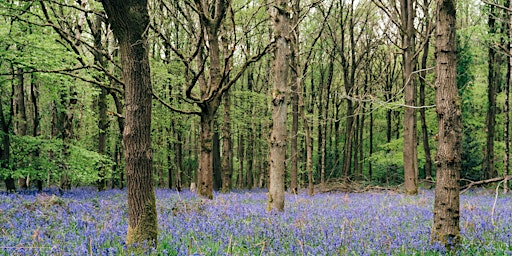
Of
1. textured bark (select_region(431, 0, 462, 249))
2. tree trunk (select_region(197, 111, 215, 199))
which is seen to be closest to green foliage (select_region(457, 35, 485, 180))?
tree trunk (select_region(197, 111, 215, 199))

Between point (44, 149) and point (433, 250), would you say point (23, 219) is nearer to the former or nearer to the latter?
point (433, 250)

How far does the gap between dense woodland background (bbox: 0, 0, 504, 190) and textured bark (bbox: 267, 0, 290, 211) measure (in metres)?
0.33

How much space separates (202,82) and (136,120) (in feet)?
30.5

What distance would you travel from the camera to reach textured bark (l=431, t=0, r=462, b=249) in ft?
13.9

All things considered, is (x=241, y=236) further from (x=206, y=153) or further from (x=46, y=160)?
(x=46, y=160)

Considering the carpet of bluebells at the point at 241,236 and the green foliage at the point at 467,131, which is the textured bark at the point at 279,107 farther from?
the green foliage at the point at 467,131

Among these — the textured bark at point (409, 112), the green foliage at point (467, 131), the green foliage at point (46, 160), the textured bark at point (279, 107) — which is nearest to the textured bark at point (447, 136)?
the textured bark at point (279, 107)

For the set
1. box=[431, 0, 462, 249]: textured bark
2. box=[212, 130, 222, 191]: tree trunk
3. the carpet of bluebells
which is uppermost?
box=[431, 0, 462, 249]: textured bark

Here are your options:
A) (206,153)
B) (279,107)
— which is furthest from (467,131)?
(279,107)

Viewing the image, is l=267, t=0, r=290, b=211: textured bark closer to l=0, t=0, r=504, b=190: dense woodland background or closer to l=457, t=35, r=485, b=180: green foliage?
l=0, t=0, r=504, b=190: dense woodland background

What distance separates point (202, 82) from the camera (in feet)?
44.7

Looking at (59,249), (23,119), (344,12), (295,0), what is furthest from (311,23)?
(59,249)

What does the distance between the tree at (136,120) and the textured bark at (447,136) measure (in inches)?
136

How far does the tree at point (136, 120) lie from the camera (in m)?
4.45
